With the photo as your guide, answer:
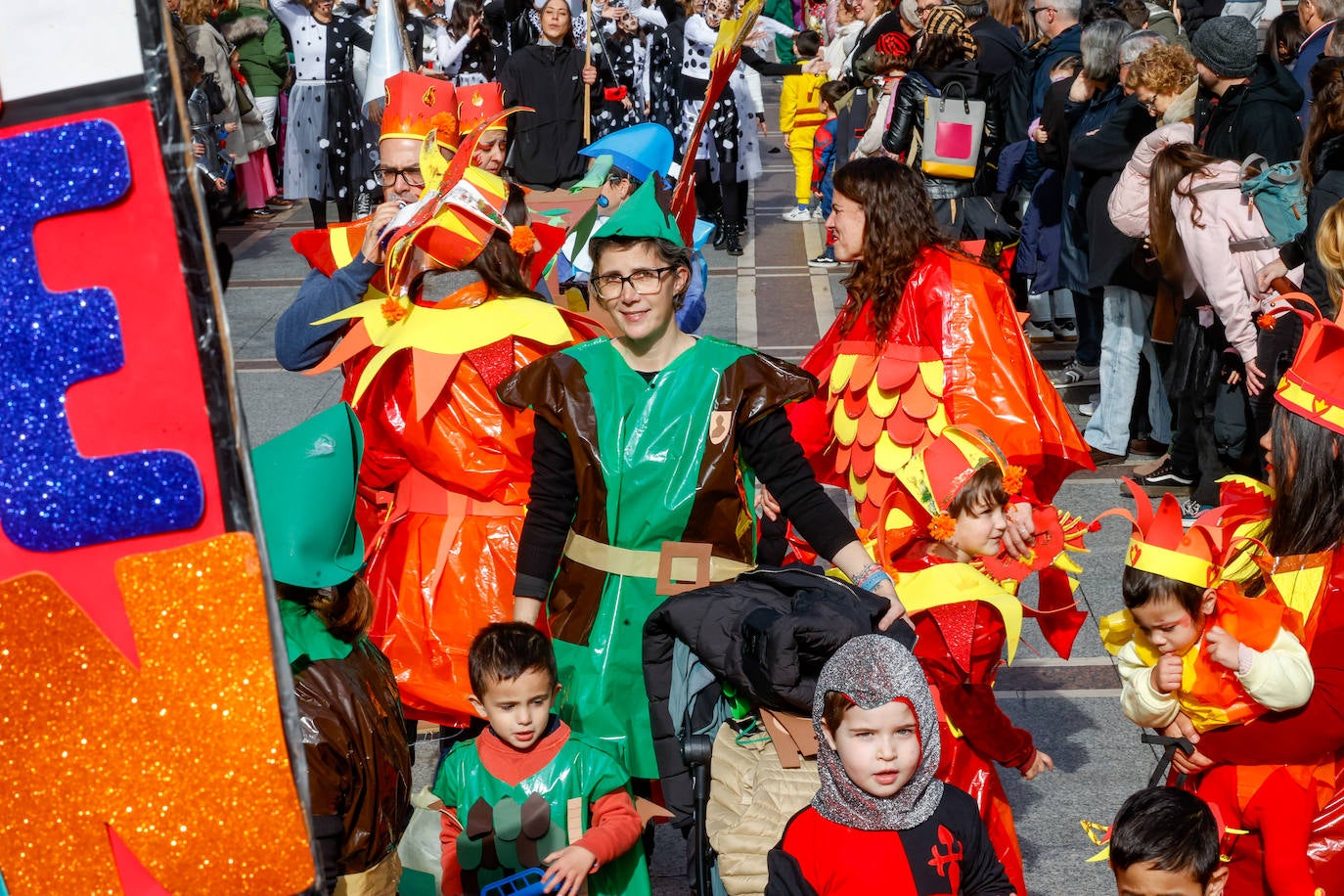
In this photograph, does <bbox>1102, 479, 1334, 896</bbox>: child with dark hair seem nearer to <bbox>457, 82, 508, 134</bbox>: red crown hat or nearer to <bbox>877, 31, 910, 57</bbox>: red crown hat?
<bbox>457, 82, 508, 134</bbox>: red crown hat

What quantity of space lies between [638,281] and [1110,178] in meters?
5.33

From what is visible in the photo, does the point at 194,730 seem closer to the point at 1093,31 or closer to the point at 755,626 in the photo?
the point at 755,626

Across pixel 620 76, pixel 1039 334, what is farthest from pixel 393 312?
pixel 620 76

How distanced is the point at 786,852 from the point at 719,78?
3.16 m

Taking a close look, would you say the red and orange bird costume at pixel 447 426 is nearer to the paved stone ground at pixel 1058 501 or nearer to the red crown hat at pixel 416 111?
the red crown hat at pixel 416 111

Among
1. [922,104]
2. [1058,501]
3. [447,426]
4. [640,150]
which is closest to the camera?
[447,426]

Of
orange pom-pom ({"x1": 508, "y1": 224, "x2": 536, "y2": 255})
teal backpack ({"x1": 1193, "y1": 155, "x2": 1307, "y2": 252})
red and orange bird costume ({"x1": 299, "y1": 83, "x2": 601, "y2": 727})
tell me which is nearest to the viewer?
red and orange bird costume ({"x1": 299, "y1": 83, "x2": 601, "y2": 727})

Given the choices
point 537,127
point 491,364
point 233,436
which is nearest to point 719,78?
point 491,364

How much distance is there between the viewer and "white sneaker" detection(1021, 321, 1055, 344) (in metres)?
10.2

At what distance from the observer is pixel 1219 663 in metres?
3.16

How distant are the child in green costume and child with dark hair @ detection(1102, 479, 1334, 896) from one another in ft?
3.91

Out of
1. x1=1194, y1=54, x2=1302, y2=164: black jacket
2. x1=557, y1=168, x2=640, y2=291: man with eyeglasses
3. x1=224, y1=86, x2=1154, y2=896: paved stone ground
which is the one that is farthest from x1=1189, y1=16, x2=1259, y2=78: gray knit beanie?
x1=557, y1=168, x2=640, y2=291: man with eyeglasses

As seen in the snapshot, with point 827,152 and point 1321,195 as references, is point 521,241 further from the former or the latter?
point 827,152

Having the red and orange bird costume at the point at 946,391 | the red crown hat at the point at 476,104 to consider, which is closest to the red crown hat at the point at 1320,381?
the red and orange bird costume at the point at 946,391
